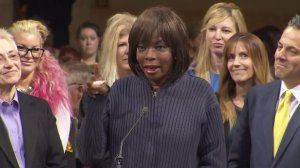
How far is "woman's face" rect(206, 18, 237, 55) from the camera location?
23.8 ft

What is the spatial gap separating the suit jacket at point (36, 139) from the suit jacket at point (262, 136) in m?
1.03

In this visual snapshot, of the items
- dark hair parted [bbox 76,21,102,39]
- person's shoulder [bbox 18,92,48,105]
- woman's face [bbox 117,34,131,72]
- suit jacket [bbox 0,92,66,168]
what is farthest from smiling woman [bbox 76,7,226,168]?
→ dark hair parted [bbox 76,21,102,39]

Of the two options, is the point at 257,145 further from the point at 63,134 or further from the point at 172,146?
the point at 63,134

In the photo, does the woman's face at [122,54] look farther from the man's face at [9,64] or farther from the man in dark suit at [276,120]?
the man in dark suit at [276,120]

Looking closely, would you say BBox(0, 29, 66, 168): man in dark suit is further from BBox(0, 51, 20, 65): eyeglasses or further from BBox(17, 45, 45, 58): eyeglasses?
BBox(17, 45, 45, 58): eyeglasses

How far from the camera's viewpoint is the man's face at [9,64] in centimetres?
593

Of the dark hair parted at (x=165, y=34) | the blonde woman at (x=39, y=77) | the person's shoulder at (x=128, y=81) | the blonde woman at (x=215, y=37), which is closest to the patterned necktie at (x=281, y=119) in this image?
the dark hair parted at (x=165, y=34)

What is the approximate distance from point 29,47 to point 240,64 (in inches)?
49.9

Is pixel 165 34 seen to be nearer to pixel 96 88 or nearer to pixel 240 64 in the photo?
pixel 96 88

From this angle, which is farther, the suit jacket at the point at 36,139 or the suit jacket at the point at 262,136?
the suit jacket at the point at 36,139

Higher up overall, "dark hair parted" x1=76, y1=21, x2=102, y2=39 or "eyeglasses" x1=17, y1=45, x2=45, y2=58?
"eyeglasses" x1=17, y1=45, x2=45, y2=58

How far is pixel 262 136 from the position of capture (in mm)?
5336

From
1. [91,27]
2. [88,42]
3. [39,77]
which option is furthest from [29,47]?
[91,27]

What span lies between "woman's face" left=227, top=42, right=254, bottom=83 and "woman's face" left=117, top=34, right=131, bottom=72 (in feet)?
2.16
